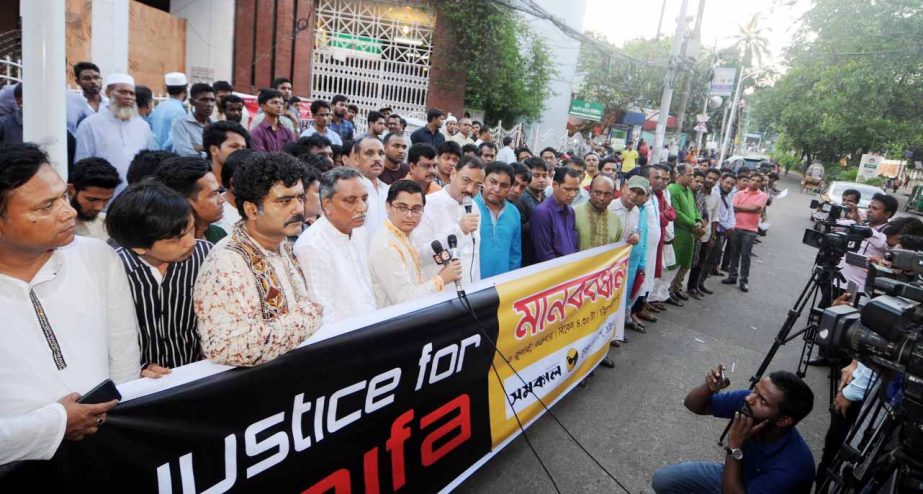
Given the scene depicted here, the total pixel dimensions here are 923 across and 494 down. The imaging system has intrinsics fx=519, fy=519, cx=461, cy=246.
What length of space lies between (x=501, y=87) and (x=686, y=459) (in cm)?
1374

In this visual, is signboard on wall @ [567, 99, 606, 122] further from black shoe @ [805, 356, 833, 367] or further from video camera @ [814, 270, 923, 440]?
video camera @ [814, 270, 923, 440]

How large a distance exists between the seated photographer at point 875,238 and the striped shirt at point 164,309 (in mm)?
5145

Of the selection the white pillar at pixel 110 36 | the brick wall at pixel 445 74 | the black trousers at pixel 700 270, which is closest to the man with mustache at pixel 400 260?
the black trousers at pixel 700 270

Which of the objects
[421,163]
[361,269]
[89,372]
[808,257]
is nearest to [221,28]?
[421,163]

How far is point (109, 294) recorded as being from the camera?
1.68 meters

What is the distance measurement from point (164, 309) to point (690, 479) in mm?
2537

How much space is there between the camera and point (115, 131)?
462cm

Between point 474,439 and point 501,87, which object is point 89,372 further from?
point 501,87

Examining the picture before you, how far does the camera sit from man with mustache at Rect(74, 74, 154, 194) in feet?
Answer: 14.8

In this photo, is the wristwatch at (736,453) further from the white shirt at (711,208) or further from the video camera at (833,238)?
the white shirt at (711,208)

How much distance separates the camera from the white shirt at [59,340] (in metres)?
1.32

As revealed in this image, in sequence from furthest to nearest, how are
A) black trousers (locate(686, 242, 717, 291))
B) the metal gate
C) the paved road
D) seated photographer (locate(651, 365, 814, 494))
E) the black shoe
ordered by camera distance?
the metal gate < black trousers (locate(686, 242, 717, 291)) < the black shoe < the paved road < seated photographer (locate(651, 365, 814, 494))

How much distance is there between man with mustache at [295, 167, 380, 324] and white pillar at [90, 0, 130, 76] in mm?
8774

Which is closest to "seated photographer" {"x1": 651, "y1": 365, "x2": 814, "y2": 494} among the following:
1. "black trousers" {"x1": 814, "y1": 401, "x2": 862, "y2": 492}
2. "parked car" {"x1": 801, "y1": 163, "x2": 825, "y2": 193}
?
"black trousers" {"x1": 814, "y1": 401, "x2": 862, "y2": 492}
